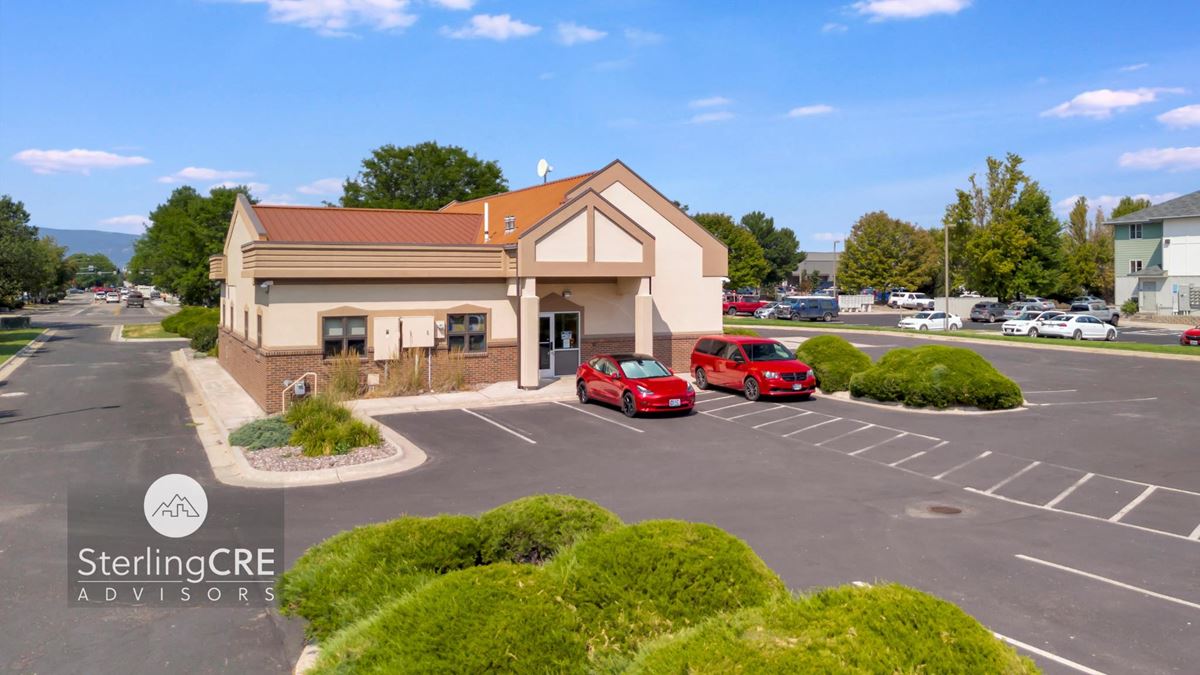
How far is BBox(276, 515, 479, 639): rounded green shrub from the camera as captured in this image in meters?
6.19

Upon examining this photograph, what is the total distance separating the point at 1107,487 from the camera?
13.3m

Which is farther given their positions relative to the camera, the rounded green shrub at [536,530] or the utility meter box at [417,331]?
the utility meter box at [417,331]

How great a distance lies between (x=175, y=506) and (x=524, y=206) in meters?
19.6

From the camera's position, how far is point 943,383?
20.4 m

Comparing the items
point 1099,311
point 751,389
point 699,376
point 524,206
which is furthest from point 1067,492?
point 1099,311

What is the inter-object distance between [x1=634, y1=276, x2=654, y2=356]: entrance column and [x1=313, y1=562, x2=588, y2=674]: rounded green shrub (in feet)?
67.0

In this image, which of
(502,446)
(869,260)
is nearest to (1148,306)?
(869,260)

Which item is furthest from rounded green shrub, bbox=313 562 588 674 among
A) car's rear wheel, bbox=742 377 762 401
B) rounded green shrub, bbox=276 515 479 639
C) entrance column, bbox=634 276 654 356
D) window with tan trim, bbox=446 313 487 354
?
entrance column, bbox=634 276 654 356

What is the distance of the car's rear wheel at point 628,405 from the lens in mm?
19719

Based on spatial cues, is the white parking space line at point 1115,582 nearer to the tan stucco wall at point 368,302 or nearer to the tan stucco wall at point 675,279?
the tan stucco wall at point 368,302

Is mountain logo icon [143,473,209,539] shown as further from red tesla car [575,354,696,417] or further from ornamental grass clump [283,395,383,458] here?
red tesla car [575,354,696,417]

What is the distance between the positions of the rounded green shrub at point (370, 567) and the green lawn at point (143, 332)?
48.4 m

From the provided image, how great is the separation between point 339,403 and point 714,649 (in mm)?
14701

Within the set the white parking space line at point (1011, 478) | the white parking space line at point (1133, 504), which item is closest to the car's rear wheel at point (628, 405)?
the white parking space line at point (1011, 478)
